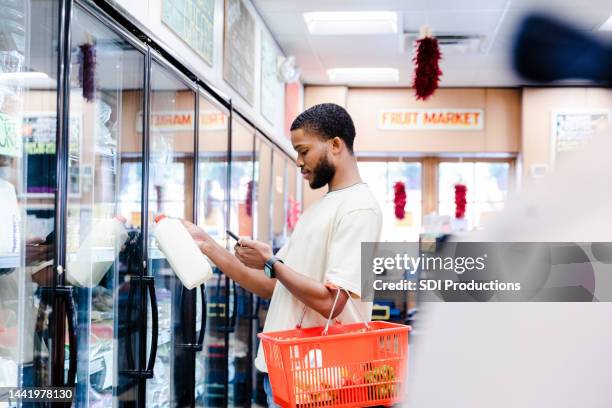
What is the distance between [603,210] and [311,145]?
172 cm

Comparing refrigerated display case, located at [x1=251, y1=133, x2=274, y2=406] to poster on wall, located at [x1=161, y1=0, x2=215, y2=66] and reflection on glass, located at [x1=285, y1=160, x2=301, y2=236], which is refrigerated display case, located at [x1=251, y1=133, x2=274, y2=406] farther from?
poster on wall, located at [x1=161, y1=0, x2=215, y2=66]

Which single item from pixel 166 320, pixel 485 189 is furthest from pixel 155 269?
pixel 485 189

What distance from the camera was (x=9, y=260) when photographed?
5.57ft

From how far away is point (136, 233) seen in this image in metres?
2.58

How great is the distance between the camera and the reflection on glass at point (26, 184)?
171 centimetres

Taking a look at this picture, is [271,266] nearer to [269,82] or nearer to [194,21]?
[194,21]

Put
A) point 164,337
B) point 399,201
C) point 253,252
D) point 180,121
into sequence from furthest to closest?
point 399,201 < point 180,121 < point 164,337 < point 253,252

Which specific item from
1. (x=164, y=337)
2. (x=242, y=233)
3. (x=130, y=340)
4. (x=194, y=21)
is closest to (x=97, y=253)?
(x=130, y=340)

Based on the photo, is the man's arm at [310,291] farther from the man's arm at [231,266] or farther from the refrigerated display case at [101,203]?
the refrigerated display case at [101,203]

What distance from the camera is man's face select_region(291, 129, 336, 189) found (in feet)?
6.60

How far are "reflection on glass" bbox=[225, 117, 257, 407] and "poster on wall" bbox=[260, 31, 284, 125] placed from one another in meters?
0.99

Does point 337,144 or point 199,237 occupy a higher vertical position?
point 337,144

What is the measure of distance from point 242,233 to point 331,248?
2.94m

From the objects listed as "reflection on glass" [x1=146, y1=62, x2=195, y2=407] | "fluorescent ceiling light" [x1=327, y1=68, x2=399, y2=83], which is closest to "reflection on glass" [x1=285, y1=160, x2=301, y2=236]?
"fluorescent ceiling light" [x1=327, y1=68, x2=399, y2=83]
